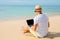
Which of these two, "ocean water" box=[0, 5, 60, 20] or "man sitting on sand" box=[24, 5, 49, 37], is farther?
"ocean water" box=[0, 5, 60, 20]

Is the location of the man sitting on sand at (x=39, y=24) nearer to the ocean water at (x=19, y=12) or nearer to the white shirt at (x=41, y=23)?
the white shirt at (x=41, y=23)

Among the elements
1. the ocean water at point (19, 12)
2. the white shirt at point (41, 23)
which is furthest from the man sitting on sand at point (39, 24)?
the ocean water at point (19, 12)

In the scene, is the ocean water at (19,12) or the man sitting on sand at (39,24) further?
the ocean water at (19,12)

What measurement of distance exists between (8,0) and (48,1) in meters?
5.29

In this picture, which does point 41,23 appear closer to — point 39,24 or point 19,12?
point 39,24

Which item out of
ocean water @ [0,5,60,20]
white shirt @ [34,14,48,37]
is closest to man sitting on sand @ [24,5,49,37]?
white shirt @ [34,14,48,37]

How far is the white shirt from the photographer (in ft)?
17.3

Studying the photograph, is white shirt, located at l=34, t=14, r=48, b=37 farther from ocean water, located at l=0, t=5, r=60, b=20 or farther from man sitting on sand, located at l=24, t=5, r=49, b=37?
ocean water, located at l=0, t=5, r=60, b=20

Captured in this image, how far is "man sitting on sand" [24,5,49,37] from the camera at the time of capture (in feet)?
17.3

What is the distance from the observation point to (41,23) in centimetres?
536

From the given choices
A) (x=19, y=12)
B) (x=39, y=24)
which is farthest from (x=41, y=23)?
(x=19, y=12)

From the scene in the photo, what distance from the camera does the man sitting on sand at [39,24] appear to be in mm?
5281

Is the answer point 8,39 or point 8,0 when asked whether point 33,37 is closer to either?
point 8,39

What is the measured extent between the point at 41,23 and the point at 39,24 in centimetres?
7
